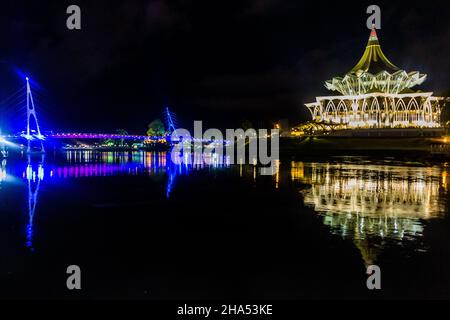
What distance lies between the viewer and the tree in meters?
107

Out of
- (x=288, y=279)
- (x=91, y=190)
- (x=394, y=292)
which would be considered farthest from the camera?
(x=91, y=190)

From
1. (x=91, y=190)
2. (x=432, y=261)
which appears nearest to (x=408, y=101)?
(x=91, y=190)

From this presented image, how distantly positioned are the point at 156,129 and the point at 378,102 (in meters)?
60.5

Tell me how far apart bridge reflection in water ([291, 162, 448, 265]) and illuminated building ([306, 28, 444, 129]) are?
3842 centimetres

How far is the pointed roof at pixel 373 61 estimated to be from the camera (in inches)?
2490

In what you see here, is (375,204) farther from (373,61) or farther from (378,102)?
(373,61)

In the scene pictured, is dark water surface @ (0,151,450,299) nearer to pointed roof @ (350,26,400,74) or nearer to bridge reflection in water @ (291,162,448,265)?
bridge reflection in water @ (291,162,448,265)

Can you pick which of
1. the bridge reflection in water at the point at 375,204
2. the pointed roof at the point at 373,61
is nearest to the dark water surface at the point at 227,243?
the bridge reflection in water at the point at 375,204

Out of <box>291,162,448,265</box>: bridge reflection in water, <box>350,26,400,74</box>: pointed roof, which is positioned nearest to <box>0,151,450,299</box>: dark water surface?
<box>291,162,448,265</box>: bridge reflection in water

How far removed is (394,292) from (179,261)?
122 inches

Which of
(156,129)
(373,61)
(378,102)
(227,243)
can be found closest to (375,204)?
(227,243)

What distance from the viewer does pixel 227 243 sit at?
27.9 ft
